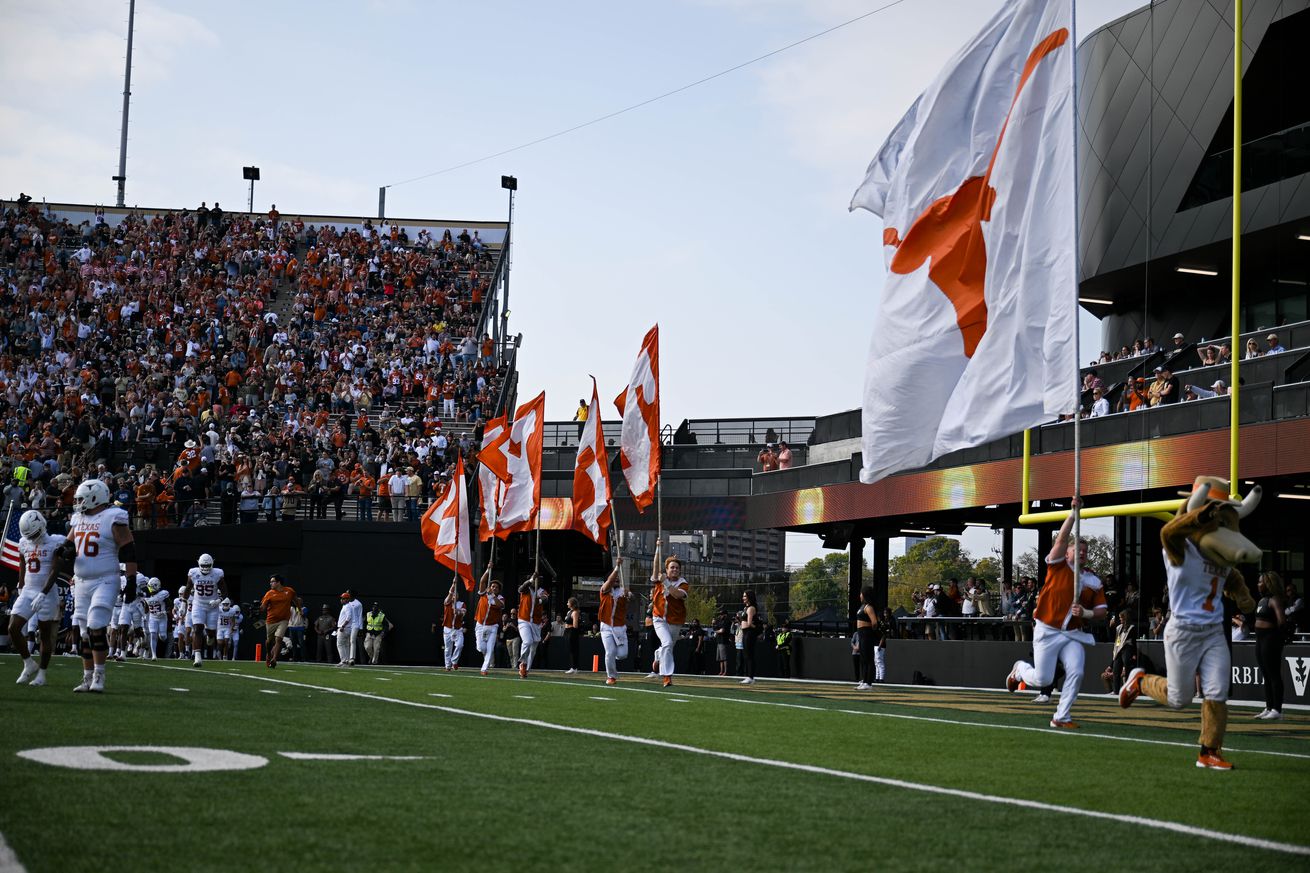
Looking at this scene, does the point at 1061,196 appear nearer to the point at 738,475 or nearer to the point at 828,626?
the point at 828,626

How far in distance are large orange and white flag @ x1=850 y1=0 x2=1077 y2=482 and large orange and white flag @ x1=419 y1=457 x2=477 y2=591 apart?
19589mm

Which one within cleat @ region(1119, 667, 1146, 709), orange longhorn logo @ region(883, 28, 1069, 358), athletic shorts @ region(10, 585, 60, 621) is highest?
orange longhorn logo @ region(883, 28, 1069, 358)

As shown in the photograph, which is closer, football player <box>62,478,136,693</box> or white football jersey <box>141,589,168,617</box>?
football player <box>62,478,136,693</box>

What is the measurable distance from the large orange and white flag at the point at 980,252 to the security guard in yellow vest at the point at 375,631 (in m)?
27.1

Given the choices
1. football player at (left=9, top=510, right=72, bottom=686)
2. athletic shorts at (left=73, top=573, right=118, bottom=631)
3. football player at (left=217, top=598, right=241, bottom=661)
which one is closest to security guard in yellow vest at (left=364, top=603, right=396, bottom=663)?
football player at (left=217, top=598, right=241, bottom=661)

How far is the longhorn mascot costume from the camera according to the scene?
9648mm

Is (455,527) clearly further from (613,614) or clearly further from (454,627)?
(613,614)

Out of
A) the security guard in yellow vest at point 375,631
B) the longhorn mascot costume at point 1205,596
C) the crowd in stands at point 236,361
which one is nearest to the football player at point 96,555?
the longhorn mascot costume at point 1205,596

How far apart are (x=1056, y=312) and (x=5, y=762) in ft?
31.7

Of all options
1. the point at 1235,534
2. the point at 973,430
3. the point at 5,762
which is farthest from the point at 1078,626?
the point at 5,762

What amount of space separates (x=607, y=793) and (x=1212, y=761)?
4550 millimetres

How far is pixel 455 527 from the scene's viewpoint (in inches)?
1346

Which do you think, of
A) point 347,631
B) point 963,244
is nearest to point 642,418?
point 963,244

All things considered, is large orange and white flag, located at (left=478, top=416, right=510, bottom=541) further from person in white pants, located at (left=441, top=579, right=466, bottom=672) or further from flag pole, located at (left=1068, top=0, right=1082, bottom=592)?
flag pole, located at (left=1068, top=0, right=1082, bottom=592)
